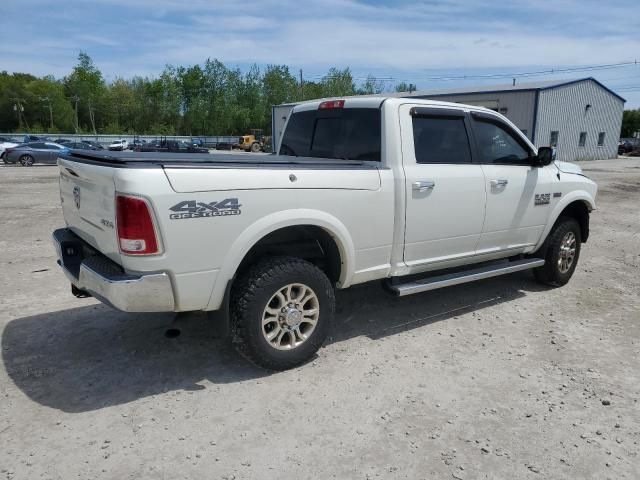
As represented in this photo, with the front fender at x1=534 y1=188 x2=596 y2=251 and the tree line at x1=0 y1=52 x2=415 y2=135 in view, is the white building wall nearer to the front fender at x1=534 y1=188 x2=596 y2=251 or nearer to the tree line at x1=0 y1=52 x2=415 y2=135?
the front fender at x1=534 y1=188 x2=596 y2=251

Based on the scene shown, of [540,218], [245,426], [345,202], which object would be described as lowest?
[245,426]

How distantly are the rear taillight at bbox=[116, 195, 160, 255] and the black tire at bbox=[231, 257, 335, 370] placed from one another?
753 millimetres

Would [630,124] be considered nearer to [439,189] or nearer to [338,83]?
[338,83]

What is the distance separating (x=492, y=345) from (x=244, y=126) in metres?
83.7

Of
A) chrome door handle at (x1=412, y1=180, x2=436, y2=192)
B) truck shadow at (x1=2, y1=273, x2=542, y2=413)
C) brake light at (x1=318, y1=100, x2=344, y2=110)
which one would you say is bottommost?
truck shadow at (x1=2, y1=273, x2=542, y2=413)

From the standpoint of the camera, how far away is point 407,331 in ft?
15.5

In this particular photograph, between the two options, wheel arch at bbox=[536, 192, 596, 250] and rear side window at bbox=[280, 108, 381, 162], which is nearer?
rear side window at bbox=[280, 108, 381, 162]

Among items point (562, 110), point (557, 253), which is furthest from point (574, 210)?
point (562, 110)

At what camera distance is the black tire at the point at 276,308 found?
3594mm

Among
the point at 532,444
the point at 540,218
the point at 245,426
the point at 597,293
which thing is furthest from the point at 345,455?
the point at 597,293

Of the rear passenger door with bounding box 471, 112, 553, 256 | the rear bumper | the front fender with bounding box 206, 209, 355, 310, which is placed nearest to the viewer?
the rear bumper

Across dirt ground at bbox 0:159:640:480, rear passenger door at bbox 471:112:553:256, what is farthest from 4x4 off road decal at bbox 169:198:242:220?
rear passenger door at bbox 471:112:553:256

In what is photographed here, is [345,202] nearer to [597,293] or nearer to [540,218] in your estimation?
[540,218]

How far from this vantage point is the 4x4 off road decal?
3127 millimetres
